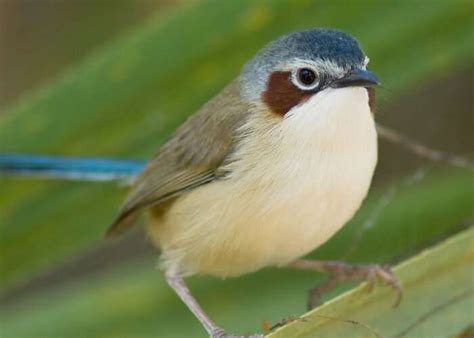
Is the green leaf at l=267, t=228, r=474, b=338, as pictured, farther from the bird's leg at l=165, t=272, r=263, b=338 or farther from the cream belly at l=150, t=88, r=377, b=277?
the bird's leg at l=165, t=272, r=263, b=338

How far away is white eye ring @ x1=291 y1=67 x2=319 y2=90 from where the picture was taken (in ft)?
7.75

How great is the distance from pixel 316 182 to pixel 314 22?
0.68 metres

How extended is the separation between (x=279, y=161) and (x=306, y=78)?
193mm

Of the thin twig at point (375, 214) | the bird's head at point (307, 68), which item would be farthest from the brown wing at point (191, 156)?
the thin twig at point (375, 214)

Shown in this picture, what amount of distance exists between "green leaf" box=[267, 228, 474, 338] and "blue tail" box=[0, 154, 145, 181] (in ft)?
3.56

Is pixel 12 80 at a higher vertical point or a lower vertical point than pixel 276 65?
higher

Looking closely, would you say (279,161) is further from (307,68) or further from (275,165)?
(307,68)

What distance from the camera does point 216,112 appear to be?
8.77 ft

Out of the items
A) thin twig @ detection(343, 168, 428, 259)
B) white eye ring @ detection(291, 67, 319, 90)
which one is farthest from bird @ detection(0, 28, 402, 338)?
thin twig @ detection(343, 168, 428, 259)

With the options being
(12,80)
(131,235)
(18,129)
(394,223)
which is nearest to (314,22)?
(394,223)

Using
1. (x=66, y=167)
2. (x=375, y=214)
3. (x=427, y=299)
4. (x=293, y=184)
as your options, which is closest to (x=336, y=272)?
(x=375, y=214)

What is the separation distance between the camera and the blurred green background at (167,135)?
9.61 ft

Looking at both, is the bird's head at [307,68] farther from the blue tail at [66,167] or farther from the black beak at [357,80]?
the blue tail at [66,167]

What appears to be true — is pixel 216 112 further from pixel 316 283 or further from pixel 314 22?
pixel 316 283
